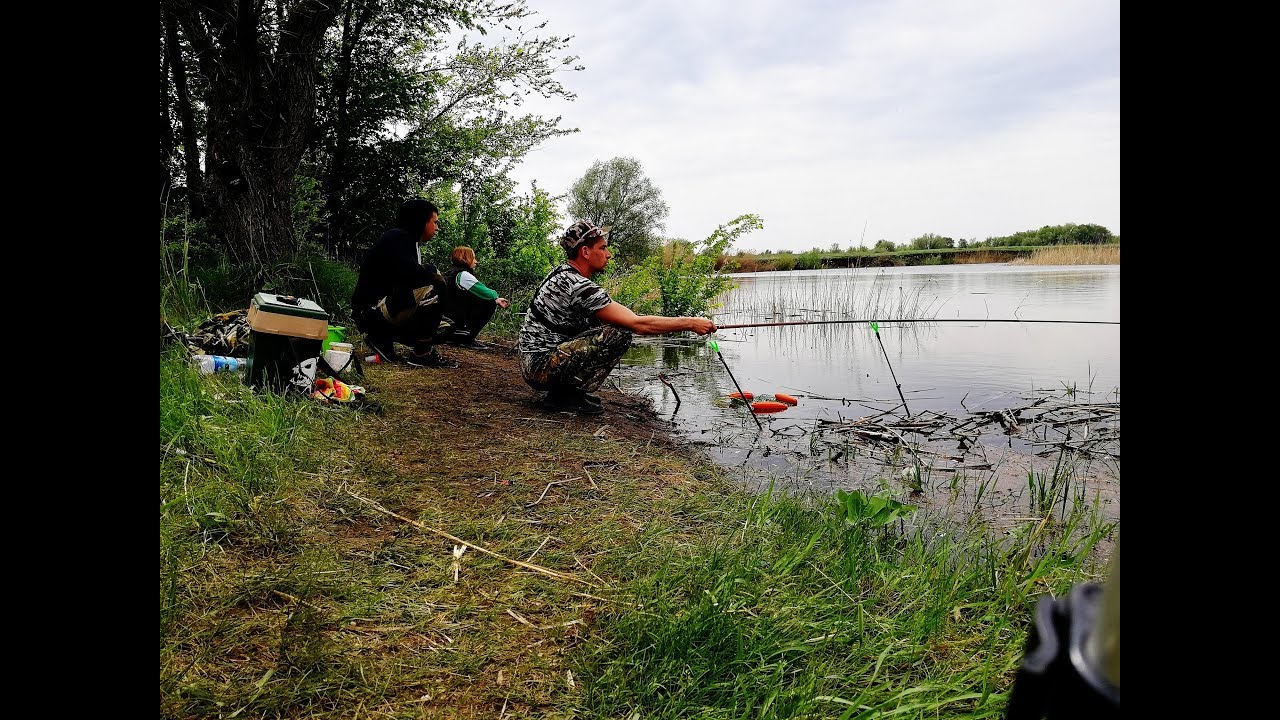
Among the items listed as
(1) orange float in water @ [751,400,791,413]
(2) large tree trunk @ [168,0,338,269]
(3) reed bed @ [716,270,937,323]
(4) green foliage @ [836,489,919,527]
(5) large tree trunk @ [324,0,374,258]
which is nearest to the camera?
(4) green foliage @ [836,489,919,527]

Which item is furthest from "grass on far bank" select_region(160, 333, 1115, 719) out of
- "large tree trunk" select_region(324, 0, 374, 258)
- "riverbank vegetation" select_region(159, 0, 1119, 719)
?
"large tree trunk" select_region(324, 0, 374, 258)

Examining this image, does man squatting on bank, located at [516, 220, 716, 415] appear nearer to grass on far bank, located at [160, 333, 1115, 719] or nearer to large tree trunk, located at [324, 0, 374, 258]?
grass on far bank, located at [160, 333, 1115, 719]

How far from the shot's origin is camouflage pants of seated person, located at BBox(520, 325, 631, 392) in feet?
17.6

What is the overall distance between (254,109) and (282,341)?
13.9 ft

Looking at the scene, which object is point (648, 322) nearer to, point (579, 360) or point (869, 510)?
point (579, 360)

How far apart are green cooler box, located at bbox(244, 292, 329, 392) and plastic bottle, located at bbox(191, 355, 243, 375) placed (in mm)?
331

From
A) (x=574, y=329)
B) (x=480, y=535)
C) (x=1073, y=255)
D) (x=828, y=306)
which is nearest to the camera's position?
(x=480, y=535)

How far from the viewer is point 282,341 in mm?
4504

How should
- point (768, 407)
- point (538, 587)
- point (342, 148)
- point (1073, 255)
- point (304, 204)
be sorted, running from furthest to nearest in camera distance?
point (1073, 255)
point (342, 148)
point (304, 204)
point (768, 407)
point (538, 587)

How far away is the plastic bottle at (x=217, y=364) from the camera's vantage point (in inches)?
185

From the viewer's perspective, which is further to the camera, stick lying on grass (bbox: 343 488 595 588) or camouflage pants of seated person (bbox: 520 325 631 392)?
camouflage pants of seated person (bbox: 520 325 631 392)

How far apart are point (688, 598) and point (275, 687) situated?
119 centimetres

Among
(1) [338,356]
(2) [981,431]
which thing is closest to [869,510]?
(2) [981,431]

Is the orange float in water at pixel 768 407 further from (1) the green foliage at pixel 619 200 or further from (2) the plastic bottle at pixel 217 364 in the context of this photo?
(1) the green foliage at pixel 619 200
